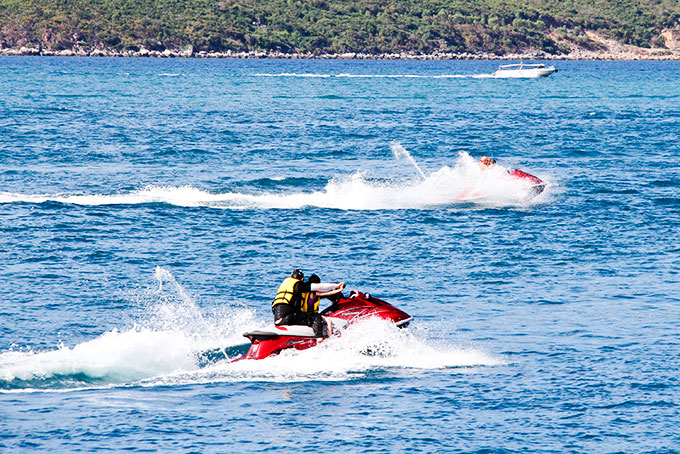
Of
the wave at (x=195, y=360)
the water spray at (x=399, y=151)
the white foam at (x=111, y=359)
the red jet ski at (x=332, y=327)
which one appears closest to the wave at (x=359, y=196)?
the water spray at (x=399, y=151)

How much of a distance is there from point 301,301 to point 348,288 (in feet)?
19.5

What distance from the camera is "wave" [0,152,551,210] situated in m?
38.8

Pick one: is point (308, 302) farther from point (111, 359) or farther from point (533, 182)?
point (533, 182)

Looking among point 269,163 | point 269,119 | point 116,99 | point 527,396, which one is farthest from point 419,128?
point 527,396

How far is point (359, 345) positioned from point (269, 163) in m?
32.4

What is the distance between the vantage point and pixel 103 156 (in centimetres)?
5434

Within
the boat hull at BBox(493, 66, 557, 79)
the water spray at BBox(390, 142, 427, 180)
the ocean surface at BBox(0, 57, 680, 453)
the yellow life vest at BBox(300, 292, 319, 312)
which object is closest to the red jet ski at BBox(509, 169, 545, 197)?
the ocean surface at BBox(0, 57, 680, 453)

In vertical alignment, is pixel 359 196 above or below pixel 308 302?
above

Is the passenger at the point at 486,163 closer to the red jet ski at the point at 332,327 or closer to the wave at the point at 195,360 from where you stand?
the wave at the point at 195,360

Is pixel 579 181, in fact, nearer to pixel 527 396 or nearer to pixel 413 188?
pixel 413 188

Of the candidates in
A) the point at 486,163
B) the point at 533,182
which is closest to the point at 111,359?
the point at 486,163

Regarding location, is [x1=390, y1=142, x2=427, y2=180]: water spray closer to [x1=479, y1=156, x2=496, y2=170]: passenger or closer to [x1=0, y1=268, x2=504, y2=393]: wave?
[x1=479, y1=156, x2=496, y2=170]: passenger

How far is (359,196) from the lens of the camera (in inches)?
1592

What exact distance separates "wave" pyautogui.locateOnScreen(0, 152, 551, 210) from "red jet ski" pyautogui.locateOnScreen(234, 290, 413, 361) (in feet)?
58.8
